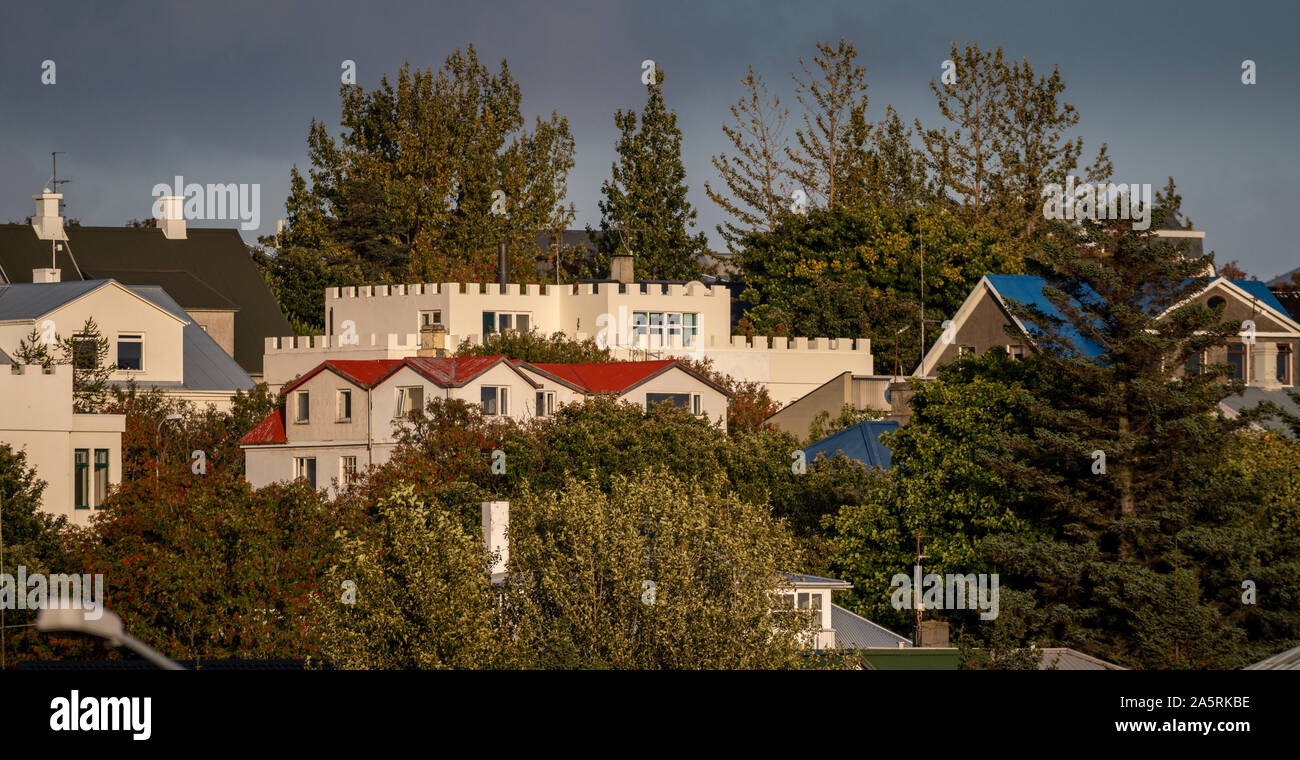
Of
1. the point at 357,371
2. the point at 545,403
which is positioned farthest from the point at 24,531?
the point at 545,403

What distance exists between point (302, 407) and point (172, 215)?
2874 centimetres

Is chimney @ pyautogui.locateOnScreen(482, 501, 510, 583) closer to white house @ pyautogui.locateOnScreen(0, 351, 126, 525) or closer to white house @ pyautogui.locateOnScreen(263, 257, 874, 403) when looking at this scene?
white house @ pyautogui.locateOnScreen(0, 351, 126, 525)

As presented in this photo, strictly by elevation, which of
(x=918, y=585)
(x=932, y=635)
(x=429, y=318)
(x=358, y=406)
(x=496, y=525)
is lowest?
(x=932, y=635)

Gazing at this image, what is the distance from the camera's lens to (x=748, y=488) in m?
61.8

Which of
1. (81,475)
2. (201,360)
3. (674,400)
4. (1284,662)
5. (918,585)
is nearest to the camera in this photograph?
(1284,662)

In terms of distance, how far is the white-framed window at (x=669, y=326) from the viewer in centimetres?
8131

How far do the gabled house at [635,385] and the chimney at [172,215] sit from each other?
2730 cm

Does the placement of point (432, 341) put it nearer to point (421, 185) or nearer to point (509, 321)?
point (509, 321)

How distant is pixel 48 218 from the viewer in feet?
282

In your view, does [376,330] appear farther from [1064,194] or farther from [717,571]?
[717,571]

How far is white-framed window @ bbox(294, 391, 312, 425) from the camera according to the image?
67250mm

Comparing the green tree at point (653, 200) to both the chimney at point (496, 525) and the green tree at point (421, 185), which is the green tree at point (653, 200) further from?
the chimney at point (496, 525)
